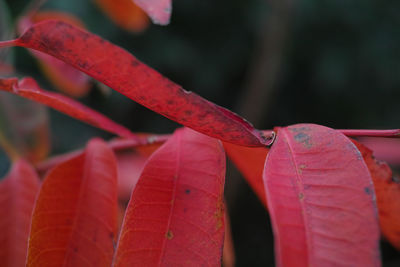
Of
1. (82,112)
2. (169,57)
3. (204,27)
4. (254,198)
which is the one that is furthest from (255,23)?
(82,112)

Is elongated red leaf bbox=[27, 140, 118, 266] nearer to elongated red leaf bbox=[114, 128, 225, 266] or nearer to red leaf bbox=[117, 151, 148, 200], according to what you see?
elongated red leaf bbox=[114, 128, 225, 266]

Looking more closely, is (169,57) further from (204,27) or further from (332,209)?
(332,209)

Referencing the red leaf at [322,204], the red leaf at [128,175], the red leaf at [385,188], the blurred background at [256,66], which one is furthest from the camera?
the blurred background at [256,66]

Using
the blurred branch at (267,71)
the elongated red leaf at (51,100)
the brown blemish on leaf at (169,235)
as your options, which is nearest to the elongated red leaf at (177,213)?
the brown blemish on leaf at (169,235)

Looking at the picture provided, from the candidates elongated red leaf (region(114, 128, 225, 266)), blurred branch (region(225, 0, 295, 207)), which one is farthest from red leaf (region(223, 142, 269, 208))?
blurred branch (region(225, 0, 295, 207))

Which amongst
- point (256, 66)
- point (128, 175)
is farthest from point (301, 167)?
point (256, 66)

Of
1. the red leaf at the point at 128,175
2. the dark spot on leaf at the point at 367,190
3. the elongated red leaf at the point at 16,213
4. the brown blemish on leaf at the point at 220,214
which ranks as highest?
the dark spot on leaf at the point at 367,190

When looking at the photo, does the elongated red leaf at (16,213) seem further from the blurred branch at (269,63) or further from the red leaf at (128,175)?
the blurred branch at (269,63)
